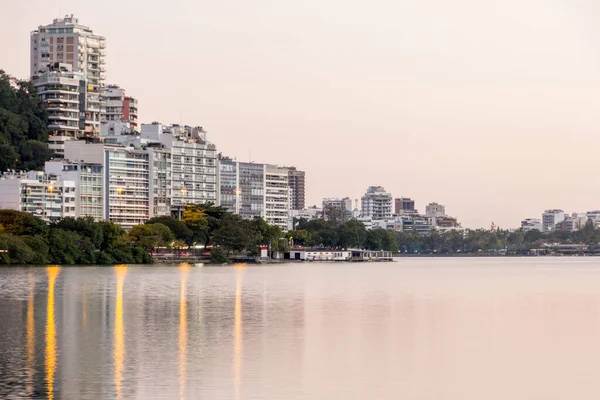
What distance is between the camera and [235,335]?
4422 cm

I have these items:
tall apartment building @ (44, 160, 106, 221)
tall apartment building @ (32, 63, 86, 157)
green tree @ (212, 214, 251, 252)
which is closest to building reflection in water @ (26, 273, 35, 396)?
green tree @ (212, 214, 251, 252)

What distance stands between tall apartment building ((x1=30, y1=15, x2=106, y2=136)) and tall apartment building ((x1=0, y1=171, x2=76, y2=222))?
36.0m

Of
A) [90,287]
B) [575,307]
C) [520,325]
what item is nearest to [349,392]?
[520,325]

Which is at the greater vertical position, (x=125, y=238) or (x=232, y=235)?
(x=232, y=235)

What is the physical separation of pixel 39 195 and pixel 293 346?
11079 centimetres

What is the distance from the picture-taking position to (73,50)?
189 m

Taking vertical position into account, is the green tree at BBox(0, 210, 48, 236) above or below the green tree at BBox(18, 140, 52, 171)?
below

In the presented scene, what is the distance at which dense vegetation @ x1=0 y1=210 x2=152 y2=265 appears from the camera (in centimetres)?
11631

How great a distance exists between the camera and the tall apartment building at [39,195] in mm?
142125

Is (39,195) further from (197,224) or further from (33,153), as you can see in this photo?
(197,224)

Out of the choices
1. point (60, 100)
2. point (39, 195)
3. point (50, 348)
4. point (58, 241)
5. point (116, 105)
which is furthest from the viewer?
point (116, 105)

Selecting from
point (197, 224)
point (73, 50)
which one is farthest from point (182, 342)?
point (73, 50)

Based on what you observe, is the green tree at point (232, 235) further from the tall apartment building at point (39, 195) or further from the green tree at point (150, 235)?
the tall apartment building at point (39, 195)

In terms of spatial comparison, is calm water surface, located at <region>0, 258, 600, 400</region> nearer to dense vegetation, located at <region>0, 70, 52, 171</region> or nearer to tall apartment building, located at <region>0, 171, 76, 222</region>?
tall apartment building, located at <region>0, 171, 76, 222</region>
